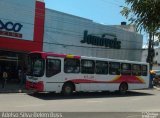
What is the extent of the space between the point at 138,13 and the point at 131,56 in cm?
3837

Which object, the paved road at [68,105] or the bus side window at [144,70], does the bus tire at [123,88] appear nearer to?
the bus side window at [144,70]

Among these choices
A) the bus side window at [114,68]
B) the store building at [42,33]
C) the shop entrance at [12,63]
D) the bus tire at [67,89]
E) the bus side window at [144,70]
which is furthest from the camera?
the shop entrance at [12,63]

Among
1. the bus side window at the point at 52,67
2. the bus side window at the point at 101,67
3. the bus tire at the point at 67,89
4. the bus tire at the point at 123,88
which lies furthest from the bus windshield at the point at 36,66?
the bus tire at the point at 123,88

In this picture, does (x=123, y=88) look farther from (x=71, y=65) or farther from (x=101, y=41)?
(x=101, y=41)

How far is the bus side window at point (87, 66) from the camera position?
2441 cm

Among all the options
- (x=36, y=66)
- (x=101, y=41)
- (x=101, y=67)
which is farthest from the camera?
(x=101, y=41)

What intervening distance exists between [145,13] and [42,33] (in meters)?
25.5

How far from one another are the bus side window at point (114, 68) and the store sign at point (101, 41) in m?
9.65

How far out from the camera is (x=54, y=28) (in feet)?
108

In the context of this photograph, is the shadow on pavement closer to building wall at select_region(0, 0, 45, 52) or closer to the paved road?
the paved road

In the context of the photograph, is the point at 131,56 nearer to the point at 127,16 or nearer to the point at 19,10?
the point at 19,10

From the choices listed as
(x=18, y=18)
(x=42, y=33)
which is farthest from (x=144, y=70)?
(x=18, y=18)

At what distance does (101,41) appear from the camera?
39.0 m

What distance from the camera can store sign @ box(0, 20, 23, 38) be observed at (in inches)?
1122
